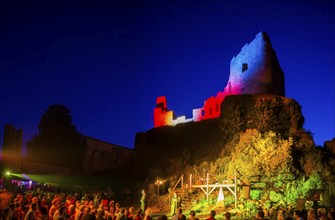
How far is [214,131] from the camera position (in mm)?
39219

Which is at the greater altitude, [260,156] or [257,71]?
[257,71]

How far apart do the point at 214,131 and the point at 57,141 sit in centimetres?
2769

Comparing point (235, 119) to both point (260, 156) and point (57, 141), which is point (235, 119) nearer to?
point (260, 156)

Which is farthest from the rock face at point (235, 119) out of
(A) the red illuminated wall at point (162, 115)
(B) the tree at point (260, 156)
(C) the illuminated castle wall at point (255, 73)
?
(B) the tree at point (260, 156)

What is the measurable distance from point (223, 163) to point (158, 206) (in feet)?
22.7

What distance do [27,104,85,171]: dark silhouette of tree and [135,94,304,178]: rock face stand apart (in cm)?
1164

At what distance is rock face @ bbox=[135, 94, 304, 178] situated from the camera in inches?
1331

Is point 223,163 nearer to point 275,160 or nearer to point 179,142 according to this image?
point 275,160

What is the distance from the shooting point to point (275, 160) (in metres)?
27.4

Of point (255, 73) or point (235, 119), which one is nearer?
point (235, 119)

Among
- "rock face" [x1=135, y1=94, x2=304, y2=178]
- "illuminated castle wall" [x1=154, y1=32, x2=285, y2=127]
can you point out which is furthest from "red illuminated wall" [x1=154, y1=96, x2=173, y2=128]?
"rock face" [x1=135, y1=94, x2=304, y2=178]

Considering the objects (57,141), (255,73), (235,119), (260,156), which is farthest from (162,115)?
(260,156)

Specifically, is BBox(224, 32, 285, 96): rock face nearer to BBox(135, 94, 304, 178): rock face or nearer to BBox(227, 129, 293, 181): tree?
BBox(135, 94, 304, 178): rock face

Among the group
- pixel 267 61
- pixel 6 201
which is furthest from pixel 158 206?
pixel 267 61
